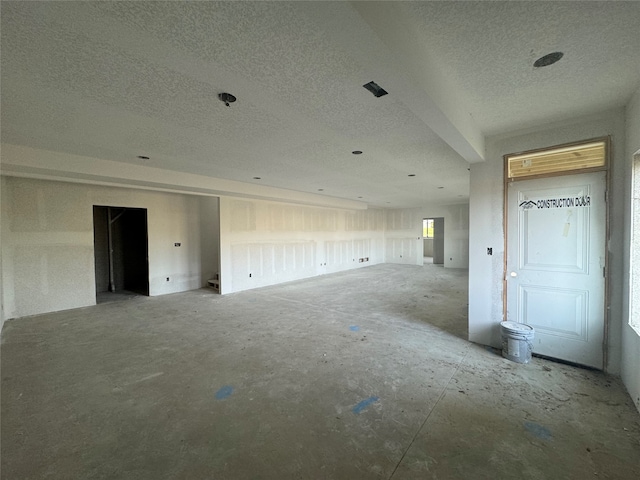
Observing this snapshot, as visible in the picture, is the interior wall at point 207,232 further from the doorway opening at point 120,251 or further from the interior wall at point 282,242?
the doorway opening at point 120,251

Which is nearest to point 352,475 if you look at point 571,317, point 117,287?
point 571,317

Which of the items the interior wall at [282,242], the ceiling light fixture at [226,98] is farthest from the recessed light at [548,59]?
the interior wall at [282,242]

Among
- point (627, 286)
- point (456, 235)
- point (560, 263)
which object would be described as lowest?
point (627, 286)

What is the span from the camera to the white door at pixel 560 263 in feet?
8.52

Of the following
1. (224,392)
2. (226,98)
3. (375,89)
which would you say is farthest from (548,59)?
(224,392)

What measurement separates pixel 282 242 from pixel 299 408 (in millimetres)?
5952

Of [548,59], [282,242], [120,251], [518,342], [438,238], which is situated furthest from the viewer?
[438,238]

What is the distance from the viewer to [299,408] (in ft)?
6.91

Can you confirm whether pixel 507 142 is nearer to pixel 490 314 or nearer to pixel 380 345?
pixel 490 314

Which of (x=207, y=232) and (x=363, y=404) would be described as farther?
(x=207, y=232)

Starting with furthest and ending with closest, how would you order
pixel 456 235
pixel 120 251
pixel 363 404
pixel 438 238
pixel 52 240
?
pixel 438 238 < pixel 456 235 < pixel 120 251 < pixel 52 240 < pixel 363 404

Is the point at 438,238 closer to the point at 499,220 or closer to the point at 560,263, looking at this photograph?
the point at 499,220

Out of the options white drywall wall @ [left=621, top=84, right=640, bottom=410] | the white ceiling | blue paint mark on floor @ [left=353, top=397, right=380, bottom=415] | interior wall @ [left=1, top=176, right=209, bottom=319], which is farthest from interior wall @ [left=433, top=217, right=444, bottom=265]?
interior wall @ [left=1, top=176, right=209, bottom=319]

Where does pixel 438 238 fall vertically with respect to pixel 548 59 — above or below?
below
